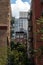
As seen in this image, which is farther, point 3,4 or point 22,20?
point 22,20

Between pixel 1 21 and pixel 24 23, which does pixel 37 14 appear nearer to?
pixel 1 21

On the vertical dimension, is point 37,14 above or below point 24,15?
above

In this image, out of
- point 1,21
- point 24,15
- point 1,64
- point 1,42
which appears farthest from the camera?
point 24,15

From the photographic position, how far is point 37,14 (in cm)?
4525

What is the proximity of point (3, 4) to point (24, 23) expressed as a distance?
116531 millimetres

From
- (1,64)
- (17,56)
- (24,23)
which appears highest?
(1,64)

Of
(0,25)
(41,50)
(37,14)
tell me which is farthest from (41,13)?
(41,50)

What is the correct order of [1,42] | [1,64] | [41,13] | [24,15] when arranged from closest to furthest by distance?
[1,64]
[1,42]
[41,13]
[24,15]

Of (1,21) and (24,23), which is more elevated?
(1,21)

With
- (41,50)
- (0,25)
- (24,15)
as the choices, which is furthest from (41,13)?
(24,15)

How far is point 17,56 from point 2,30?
7.38m

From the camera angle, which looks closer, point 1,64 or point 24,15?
point 1,64

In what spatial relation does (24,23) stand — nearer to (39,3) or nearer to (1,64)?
(39,3)

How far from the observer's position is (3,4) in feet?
145
